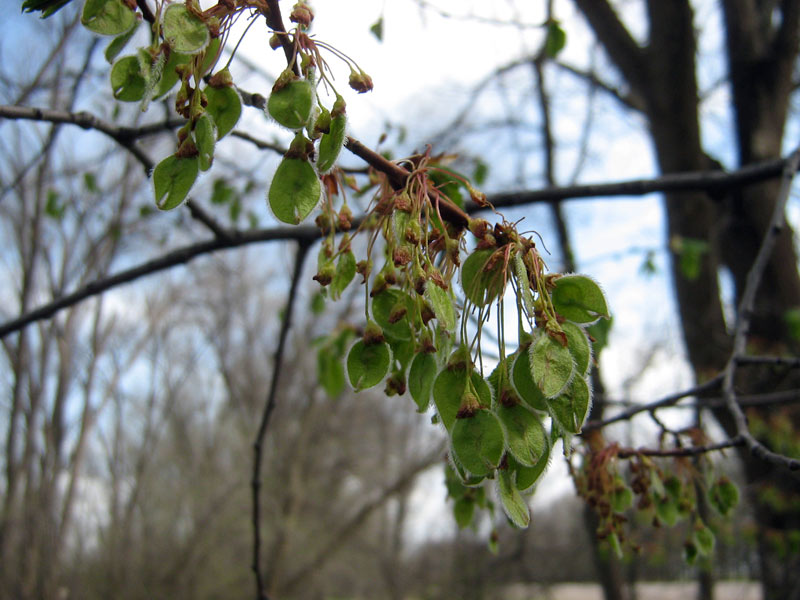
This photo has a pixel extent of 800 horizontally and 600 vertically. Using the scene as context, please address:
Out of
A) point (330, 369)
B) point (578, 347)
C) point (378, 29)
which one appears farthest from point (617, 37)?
point (578, 347)

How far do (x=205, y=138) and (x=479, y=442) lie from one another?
544 millimetres

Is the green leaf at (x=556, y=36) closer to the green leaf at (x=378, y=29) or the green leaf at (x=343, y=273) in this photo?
the green leaf at (x=378, y=29)

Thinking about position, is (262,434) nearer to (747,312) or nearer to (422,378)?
(422,378)

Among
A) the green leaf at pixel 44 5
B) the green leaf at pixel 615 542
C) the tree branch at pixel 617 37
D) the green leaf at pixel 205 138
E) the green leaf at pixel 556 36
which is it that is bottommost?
the green leaf at pixel 615 542

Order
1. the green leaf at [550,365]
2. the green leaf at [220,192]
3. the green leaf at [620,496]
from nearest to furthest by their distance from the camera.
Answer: the green leaf at [550,365], the green leaf at [620,496], the green leaf at [220,192]

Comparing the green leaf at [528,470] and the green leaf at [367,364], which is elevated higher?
the green leaf at [367,364]

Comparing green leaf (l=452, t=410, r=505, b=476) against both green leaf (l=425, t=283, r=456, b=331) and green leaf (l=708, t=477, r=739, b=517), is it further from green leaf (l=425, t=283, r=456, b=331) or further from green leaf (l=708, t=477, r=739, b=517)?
green leaf (l=708, t=477, r=739, b=517)

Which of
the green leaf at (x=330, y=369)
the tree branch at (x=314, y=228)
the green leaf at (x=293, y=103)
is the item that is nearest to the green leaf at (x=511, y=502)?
the green leaf at (x=293, y=103)

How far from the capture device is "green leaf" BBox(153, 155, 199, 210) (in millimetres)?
777

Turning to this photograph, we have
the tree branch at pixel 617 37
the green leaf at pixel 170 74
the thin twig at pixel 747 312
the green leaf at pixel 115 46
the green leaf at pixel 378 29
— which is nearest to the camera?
the green leaf at pixel 170 74

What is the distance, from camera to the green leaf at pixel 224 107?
0.81 m

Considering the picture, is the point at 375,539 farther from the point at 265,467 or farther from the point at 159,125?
the point at 159,125

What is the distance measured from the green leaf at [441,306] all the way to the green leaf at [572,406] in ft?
0.56

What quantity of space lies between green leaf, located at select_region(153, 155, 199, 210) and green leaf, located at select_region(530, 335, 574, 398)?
52cm
